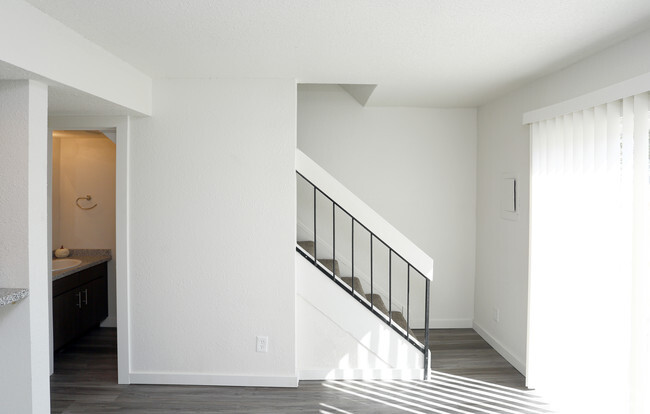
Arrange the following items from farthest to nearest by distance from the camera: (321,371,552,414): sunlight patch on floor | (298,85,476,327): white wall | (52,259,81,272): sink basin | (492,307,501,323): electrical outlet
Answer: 1. (298,85,476,327): white wall
2. (52,259,81,272): sink basin
3. (492,307,501,323): electrical outlet
4. (321,371,552,414): sunlight patch on floor

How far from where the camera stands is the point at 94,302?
4.45m

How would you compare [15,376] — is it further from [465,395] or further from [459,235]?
[459,235]

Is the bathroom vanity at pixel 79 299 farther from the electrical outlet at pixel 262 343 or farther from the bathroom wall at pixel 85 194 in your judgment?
the electrical outlet at pixel 262 343

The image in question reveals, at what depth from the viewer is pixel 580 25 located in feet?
7.33

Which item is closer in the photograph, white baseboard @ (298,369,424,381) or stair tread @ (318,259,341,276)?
white baseboard @ (298,369,424,381)

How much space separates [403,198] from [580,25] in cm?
266

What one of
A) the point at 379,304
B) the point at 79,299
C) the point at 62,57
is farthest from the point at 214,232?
the point at 79,299

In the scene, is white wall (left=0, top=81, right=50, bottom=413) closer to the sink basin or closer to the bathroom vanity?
the bathroom vanity

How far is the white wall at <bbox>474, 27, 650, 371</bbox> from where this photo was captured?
276 cm

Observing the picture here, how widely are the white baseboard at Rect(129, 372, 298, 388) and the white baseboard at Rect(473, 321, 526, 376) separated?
1850 mm

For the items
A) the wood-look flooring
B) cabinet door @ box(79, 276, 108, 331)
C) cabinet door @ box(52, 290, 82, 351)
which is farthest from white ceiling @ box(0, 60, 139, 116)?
the wood-look flooring

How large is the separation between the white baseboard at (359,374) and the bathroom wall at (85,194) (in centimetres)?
248

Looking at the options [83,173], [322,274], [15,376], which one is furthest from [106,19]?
[83,173]

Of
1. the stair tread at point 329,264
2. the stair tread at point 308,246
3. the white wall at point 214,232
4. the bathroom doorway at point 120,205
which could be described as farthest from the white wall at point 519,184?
the bathroom doorway at point 120,205
